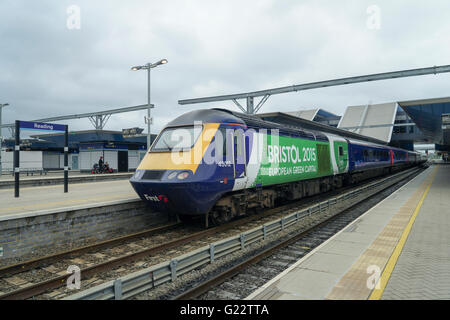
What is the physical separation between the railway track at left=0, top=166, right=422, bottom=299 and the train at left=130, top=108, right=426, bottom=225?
0.84 metres

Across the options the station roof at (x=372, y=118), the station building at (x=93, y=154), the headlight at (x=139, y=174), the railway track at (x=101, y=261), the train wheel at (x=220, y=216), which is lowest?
the railway track at (x=101, y=261)

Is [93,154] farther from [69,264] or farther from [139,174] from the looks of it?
[69,264]

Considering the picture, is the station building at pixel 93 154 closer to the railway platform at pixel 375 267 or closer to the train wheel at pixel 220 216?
the train wheel at pixel 220 216

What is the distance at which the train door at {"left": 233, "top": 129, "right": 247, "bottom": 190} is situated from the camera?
29.0ft

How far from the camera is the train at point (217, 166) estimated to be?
787cm

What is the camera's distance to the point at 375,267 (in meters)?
5.66

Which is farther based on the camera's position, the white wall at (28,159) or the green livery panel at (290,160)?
the white wall at (28,159)

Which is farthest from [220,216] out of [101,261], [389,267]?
[389,267]

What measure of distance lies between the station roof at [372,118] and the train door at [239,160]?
73.0 meters

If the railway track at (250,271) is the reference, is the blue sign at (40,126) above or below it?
above

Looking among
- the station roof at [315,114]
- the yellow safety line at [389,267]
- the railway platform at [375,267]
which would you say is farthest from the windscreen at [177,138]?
the station roof at [315,114]

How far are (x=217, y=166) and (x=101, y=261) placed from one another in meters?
3.87
